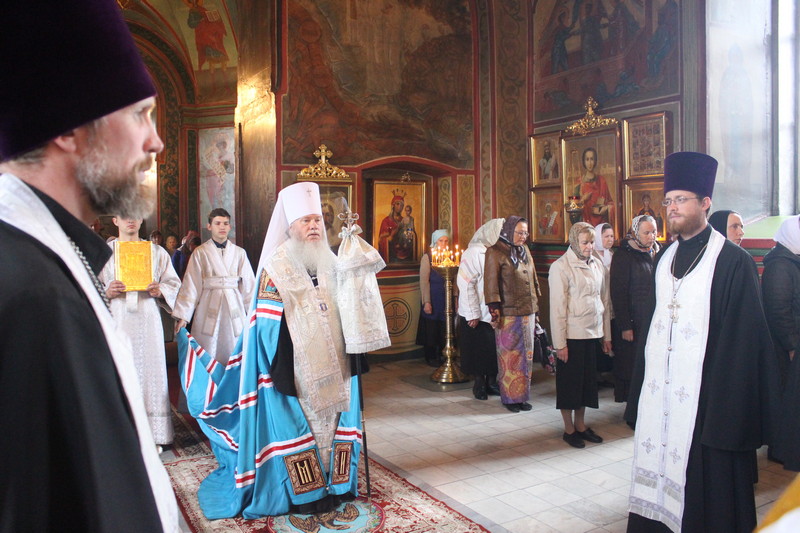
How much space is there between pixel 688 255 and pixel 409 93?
285 inches

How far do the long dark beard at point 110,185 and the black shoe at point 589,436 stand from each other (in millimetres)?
5486

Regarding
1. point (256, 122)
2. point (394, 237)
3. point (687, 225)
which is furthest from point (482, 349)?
point (256, 122)

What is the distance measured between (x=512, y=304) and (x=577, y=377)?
4.51 feet

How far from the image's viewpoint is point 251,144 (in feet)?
33.8

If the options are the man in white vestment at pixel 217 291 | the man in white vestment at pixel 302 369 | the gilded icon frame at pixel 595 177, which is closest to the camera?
the man in white vestment at pixel 302 369

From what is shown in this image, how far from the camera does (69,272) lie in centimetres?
106

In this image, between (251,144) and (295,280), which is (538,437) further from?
(251,144)

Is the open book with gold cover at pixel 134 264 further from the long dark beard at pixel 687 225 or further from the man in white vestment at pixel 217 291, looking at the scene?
the long dark beard at pixel 687 225

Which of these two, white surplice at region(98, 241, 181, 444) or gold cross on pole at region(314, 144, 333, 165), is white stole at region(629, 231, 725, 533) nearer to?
white surplice at region(98, 241, 181, 444)

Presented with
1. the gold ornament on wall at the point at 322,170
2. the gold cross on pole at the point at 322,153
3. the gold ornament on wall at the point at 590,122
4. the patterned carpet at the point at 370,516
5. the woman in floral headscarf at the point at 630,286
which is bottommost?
the patterned carpet at the point at 370,516

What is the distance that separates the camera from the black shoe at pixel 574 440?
5871 millimetres

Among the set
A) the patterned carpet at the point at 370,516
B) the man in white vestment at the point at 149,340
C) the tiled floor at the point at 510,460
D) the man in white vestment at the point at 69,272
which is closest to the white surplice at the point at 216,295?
the man in white vestment at the point at 149,340

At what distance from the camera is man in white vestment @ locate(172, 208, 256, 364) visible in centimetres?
629

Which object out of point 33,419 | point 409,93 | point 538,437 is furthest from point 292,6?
point 33,419
